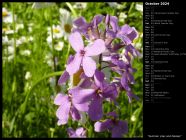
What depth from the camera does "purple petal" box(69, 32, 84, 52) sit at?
94 centimetres

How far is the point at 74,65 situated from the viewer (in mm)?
897

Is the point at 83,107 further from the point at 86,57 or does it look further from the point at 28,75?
the point at 28,75

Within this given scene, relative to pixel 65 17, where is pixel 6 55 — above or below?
below

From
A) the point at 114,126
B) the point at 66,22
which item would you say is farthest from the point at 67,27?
the point at 114,126

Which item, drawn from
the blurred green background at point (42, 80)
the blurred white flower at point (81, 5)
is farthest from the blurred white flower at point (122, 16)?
the blurred white flower at point (81, 5)

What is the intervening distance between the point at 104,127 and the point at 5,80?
51.2 inches

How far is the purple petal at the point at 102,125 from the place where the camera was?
38.2 inches

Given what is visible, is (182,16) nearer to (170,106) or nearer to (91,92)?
(170,106)

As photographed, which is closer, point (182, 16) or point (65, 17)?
point (182, 16)

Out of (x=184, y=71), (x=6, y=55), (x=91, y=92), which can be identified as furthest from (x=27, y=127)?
(x=91, y=92)

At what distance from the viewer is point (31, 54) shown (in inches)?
93.4

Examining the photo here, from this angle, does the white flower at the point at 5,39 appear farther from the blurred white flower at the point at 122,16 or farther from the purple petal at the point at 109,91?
the purple petal at the point at 109,91

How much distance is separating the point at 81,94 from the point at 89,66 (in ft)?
0.19

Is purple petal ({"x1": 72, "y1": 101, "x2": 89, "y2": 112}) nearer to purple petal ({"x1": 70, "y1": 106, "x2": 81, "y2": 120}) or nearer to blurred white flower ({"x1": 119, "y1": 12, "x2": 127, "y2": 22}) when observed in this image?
purple petal ({"x1": 70, "y1": 106, "x2": 81, "y2": 120})
